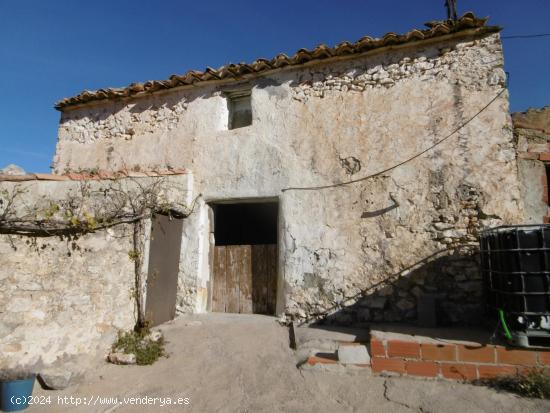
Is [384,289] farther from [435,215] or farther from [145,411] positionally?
[145,411]

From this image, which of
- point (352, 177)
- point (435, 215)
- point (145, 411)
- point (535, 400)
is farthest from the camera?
point (352, 177)

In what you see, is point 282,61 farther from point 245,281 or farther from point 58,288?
point 58,288

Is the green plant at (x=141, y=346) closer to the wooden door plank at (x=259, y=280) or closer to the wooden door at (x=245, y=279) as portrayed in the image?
the wooden door at (x=245, y=279)

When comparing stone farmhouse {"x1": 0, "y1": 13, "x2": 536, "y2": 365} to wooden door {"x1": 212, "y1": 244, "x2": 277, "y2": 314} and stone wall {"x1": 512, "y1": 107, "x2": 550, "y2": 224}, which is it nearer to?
wooden door {"x1": 212, "y1": 244, "x2": 277, "y2": 314}

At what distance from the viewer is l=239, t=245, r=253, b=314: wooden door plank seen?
6000 millimetres

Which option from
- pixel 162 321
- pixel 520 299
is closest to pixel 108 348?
pixel 162 321

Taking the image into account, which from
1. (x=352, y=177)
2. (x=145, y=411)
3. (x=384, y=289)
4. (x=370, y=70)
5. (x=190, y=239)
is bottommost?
(x=145, y=411)

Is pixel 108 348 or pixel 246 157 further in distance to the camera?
pixel 246 157

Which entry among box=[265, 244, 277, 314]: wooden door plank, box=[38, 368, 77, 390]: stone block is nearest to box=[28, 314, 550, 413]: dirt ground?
box=[38, 368, 77, 390]: stone block

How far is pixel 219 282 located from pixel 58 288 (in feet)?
9.40

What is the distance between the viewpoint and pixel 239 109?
267 inches

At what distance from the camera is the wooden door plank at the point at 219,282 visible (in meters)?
6.15

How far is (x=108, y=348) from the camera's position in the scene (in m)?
4.19

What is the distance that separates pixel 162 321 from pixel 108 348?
131 centimetres
